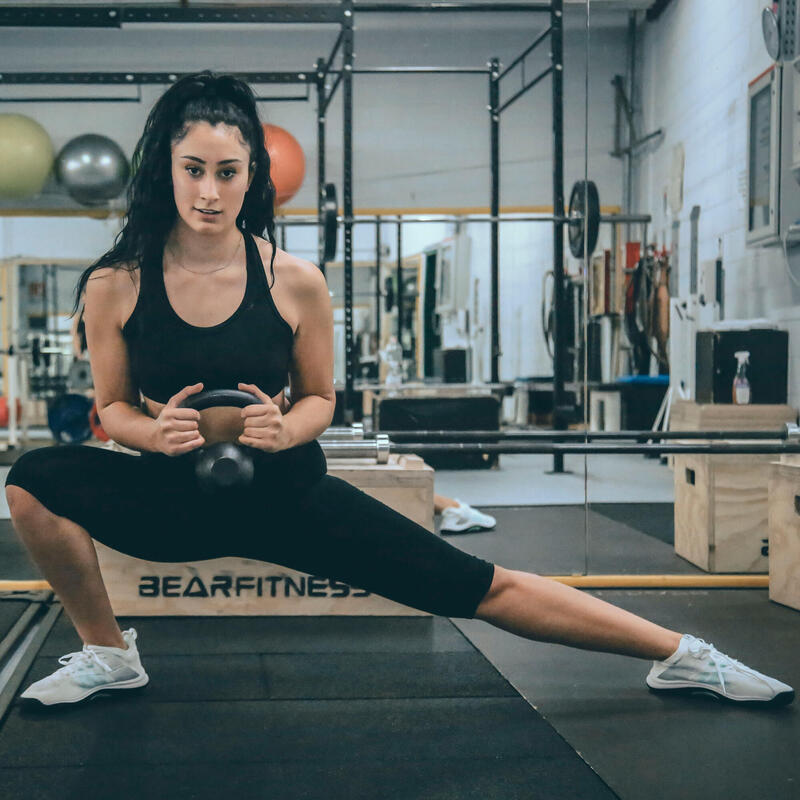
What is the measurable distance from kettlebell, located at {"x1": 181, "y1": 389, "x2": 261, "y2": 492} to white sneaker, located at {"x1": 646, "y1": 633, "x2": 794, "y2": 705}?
0.87 m

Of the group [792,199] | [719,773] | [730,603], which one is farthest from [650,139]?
[719,773]

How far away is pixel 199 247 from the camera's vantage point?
1603mm

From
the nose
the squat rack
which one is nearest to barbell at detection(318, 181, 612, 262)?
the squat rack

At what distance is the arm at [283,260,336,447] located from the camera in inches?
63.2

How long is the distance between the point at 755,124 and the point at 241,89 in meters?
2.13

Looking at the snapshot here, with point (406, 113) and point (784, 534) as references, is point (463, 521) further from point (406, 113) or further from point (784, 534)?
point (406, 113)

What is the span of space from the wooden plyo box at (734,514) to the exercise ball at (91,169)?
2135 mm

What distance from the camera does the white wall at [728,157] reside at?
3.03 meters

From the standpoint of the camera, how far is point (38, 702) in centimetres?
171

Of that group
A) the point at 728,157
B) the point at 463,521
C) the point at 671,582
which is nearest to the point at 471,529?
the point at 463,521

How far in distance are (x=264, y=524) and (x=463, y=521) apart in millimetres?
2045

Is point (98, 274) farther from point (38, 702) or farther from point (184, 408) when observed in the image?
point (38, 702)

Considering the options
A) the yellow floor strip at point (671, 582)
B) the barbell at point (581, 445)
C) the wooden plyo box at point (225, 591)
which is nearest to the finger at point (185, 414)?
the wooden plyo box at point (225, 591)

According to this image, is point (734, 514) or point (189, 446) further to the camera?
point (734, 514)
